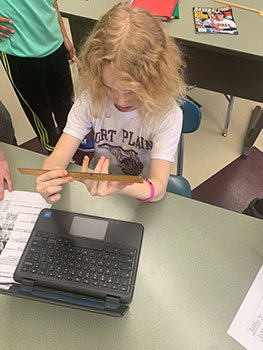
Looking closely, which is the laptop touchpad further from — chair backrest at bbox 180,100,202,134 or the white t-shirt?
chair backrest at bbox 180,100,202,134

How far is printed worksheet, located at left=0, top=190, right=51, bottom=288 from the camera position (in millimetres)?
615

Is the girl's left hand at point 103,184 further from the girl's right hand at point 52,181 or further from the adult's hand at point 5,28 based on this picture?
the adult's hand at point 5,28

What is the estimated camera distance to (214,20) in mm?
1350

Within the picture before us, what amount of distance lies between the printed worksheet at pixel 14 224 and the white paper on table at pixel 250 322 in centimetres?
49

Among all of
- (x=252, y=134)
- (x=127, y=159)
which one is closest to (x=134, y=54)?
(x=127, y=159)

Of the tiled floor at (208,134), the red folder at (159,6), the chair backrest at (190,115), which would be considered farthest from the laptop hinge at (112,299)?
the red folder at (159,6)

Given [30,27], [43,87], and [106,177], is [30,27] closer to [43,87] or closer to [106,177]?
[43,87]

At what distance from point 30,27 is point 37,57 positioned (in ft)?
0.37

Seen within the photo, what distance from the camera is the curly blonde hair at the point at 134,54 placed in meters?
0.60

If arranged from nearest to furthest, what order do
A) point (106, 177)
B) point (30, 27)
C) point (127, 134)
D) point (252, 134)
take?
point (106, 177)
point (127, 134)
point (30, 27)
point (252, 134)

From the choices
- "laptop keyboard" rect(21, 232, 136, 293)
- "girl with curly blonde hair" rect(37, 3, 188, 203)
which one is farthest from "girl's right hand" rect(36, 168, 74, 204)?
"laptop keyboard" rect(21, 232, 136, 293)

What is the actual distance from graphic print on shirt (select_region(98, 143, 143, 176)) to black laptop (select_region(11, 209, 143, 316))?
0.32m

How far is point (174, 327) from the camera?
1.81ft

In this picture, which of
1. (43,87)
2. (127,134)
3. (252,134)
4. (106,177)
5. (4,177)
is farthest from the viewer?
(252,134)
